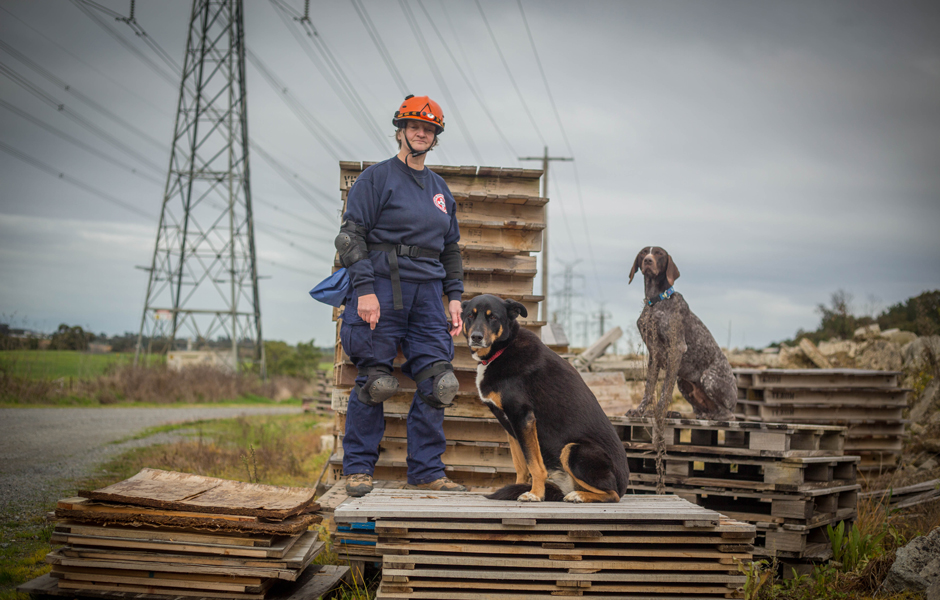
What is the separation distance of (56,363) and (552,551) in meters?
14.0

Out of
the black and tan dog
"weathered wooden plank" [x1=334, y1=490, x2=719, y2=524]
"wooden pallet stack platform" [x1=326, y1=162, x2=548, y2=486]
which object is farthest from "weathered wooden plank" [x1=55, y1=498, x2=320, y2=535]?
"wooden pallet stack platform" [x1=326, y1=162, x2=548, y2=486]

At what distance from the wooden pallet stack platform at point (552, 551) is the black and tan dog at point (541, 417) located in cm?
29

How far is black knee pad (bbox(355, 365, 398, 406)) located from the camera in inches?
148

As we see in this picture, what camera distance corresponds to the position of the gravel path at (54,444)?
5000 millimetres

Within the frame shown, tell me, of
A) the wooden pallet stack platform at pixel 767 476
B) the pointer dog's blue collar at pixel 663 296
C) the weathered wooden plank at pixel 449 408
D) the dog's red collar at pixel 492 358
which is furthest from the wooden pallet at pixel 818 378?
the dog's red collar at pixel 492 358

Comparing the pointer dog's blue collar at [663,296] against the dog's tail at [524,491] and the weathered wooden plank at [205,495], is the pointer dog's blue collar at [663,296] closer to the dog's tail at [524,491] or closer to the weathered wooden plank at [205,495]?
the dog's tail at [524,491]

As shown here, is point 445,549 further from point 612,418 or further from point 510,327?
point 612,418

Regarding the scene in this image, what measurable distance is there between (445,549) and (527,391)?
975mm

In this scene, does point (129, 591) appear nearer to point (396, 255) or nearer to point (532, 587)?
point (532, 587)

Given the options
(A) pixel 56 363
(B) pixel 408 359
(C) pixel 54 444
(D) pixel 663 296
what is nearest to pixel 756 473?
(D) pixel 663 296

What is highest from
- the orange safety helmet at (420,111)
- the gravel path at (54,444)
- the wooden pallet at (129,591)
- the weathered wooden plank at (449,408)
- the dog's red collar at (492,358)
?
the orange safety helmet at (420,111)

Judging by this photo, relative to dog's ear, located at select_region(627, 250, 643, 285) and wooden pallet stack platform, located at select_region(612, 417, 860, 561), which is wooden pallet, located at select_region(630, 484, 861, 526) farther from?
dog's ear, located at select_region(627, 250, 643, 285)

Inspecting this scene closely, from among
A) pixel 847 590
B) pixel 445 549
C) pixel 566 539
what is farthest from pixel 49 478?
pixel 847 590

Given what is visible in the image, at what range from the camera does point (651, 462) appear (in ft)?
15.9
